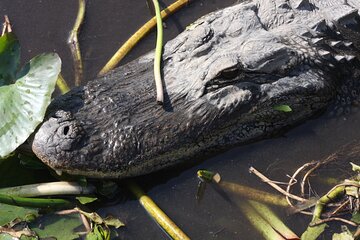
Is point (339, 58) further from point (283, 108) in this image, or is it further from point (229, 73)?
point (229, 73)

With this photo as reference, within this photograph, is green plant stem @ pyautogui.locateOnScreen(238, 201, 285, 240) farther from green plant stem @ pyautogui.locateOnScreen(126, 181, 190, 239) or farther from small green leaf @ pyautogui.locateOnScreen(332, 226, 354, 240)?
green plant stem @ pyautogui.locateOnScreen(126, 181, 190, 239)

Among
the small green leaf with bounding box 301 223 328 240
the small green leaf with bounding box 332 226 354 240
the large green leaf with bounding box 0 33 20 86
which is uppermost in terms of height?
the large green leaf with bounding box 0 33 20 86

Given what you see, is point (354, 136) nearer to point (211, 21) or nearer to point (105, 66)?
point (211, 21)

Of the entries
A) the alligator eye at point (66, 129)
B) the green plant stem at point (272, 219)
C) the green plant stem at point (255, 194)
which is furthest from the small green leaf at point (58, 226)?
the green plant stem at point (272, 219)

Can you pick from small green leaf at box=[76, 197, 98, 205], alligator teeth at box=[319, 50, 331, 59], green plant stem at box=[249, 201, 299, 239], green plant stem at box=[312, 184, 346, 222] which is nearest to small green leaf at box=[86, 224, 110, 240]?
small green leaf at box=[76, 197, 98, 205]

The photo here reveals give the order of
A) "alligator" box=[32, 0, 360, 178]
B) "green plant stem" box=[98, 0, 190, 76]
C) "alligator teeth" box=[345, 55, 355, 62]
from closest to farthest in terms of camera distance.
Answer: "alligator" box=[32, 0, 360, 178], "alligator teeth" box=[345, 55, 355, 62], "green plant stem" box=[98, 0, 190, 76]

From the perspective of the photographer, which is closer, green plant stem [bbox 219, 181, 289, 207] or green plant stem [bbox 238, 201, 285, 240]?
green plant stem [bbox 238, 201, 285, 240]
